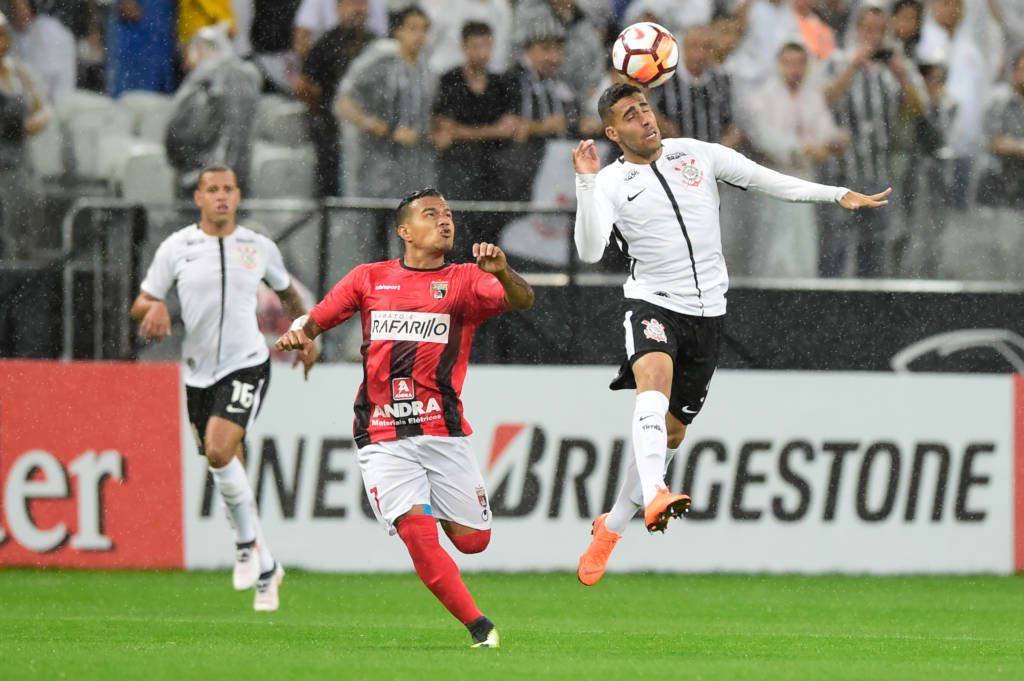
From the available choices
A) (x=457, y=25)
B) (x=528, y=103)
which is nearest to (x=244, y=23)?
(x=457, y=25)

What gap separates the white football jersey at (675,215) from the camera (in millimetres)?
9508

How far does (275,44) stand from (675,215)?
20.1 ft

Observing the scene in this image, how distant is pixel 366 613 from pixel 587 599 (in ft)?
5.47

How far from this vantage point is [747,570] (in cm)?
1332

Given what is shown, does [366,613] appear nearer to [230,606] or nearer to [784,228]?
[230,606]

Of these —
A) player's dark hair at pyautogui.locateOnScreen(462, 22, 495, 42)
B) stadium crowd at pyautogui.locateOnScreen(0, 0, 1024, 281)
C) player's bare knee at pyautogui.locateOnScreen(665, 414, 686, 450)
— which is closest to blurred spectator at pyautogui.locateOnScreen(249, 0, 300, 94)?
stadium crowd at pyautogui.locateOnScreen(0, 0, 1024, 281)

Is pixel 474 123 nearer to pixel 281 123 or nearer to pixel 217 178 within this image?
pixel 281 123

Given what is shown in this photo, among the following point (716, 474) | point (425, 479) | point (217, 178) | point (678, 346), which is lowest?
point (716, 474)

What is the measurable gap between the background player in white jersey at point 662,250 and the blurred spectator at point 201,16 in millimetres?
5931

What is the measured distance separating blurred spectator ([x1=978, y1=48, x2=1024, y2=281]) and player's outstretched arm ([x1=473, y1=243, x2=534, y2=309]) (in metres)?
7.34

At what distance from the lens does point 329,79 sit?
Answer: 14.4 meters

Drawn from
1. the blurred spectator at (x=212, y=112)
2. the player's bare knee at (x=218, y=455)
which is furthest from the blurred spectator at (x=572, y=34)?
the player's bare knee at (x=218, y=455)

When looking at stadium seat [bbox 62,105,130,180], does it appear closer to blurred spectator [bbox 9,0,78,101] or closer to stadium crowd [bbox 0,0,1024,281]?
stadium crowd [bbox 0,0,1024,281]

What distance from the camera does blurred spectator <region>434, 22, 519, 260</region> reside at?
555 inches
